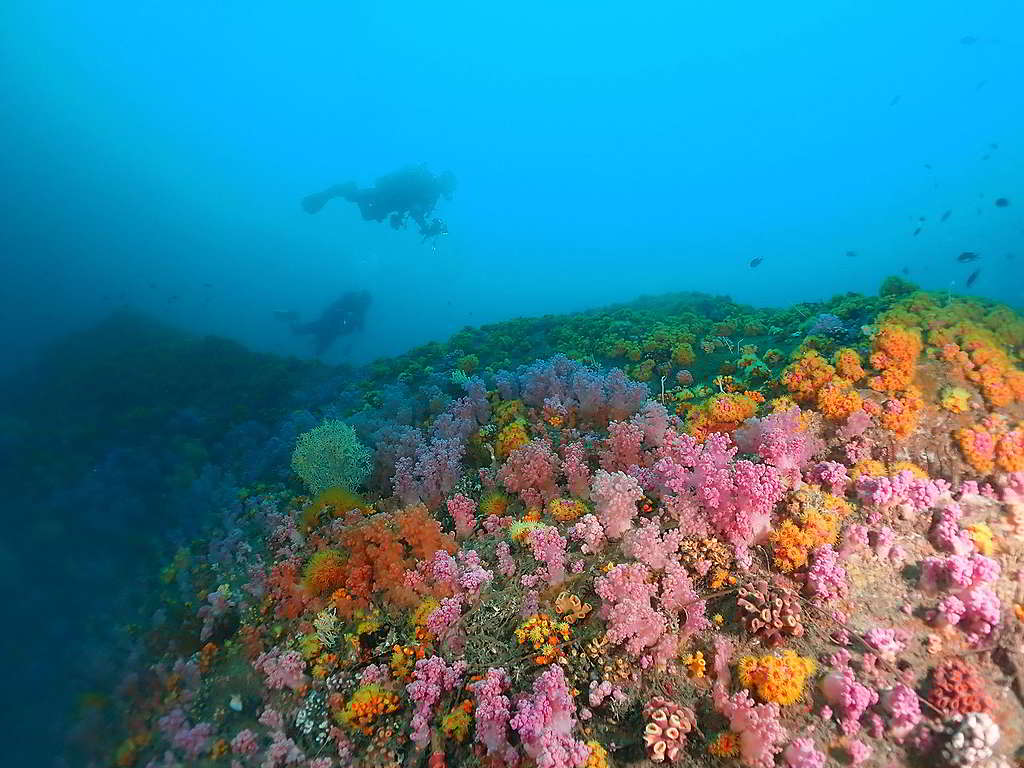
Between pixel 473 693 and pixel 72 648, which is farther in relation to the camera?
pixel 72 648

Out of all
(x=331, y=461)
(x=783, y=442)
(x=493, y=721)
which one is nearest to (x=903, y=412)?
(x=783, y=442)

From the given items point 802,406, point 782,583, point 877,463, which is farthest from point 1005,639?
point 802,406

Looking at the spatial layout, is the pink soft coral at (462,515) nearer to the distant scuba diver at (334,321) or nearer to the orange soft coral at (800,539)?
the orange soft coral at (800,539)

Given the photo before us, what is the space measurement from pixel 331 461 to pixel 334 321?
34.9m

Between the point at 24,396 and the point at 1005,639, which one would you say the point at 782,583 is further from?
the point at 24,396

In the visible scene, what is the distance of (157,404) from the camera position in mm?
18641

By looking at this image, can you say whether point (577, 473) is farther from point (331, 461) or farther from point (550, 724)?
point (331, 461)

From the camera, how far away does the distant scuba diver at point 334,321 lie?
40656 mm

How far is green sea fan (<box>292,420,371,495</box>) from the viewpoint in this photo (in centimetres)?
854

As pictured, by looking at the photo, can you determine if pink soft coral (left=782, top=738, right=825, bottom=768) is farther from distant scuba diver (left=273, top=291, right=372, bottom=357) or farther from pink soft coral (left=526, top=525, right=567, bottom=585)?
distant scuba diver (left=273, top=291, right=372, bottom=357)

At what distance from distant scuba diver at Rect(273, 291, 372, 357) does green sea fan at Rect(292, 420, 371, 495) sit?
112 feet

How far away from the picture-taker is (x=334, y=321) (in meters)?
40.7

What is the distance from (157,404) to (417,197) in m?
25.1

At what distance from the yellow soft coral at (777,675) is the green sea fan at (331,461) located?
259 inches
